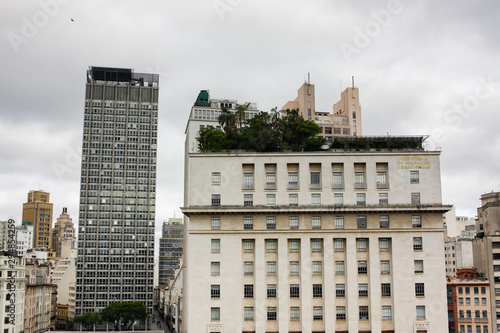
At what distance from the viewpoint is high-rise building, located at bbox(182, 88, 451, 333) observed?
69625mm

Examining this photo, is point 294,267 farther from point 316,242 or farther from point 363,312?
point 363,312

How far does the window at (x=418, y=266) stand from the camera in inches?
2803

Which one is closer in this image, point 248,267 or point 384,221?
point 248,267

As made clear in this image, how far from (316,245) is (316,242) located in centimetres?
38

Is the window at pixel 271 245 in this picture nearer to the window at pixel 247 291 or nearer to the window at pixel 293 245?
the window at pixel 293 245

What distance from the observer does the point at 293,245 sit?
71.9 m

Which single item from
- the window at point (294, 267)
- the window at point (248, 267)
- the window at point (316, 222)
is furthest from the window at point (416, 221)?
the window at point (248, 267)

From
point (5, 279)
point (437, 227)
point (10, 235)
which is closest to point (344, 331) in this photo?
point (437, 227)

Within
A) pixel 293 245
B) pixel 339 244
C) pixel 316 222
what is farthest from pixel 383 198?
pixel 293 245

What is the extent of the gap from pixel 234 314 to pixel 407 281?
2215 centimetres

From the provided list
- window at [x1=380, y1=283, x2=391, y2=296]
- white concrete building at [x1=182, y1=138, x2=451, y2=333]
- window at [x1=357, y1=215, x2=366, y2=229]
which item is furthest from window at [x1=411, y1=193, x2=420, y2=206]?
window at [x1=380, y1=283, x2=391, y2=296]

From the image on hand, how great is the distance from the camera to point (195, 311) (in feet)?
227

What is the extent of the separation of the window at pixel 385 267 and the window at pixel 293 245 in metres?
10.9

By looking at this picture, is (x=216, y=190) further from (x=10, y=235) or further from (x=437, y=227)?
(x=10, y=235)
